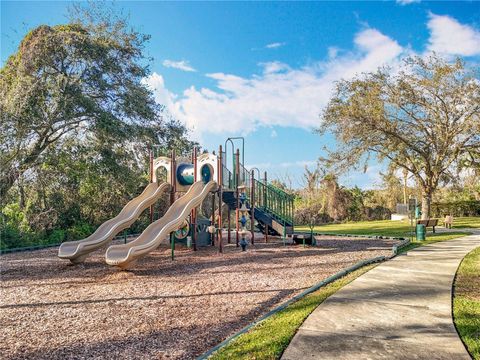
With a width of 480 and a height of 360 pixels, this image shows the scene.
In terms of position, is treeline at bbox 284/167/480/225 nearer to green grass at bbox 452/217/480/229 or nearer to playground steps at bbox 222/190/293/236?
green grass at bbox 452/217/480/229

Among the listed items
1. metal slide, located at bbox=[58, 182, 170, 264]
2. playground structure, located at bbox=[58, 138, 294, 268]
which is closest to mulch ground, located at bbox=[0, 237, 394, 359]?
metal slide, located at bbox=[58, 182, 170, 264]

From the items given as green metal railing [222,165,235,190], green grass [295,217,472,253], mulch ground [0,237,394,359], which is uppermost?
green metal railing [222,165,235,190]

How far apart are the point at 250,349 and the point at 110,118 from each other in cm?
1305

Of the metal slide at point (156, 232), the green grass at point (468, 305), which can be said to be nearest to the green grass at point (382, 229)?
the green grass at point (468, 305)

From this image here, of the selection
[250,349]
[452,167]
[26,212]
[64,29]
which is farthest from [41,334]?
[452,167]

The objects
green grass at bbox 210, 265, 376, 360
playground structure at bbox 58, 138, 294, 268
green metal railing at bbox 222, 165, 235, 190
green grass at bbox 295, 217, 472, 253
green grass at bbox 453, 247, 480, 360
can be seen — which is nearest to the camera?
green grass at bbox 210, 265, 376, 360

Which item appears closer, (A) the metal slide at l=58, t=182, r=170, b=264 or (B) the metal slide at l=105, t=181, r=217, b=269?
(B) the metal slide at l=105, t=181, r=217, b=269

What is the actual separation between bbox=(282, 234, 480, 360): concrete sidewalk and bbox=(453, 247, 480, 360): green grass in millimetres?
95

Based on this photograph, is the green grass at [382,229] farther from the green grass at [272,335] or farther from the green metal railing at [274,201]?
the green grass at [272,335]

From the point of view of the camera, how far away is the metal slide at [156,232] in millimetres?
7871

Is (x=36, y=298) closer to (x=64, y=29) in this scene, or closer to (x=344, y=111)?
(x=64, y=29)

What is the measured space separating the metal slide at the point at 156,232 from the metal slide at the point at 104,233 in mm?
778

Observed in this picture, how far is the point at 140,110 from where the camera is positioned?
1591 centimetres

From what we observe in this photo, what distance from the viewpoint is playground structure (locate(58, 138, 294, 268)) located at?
8711mm
